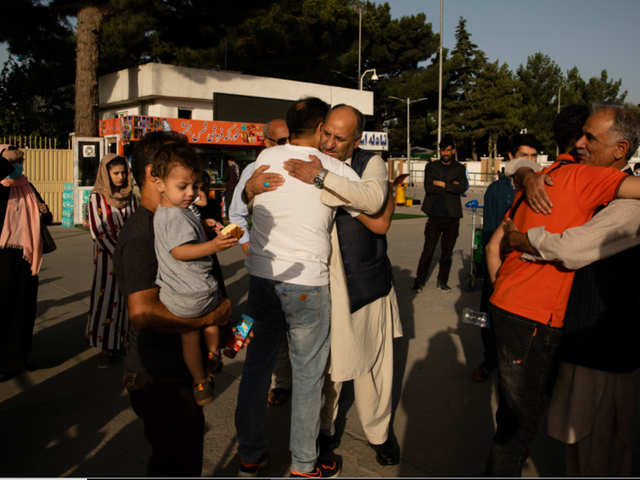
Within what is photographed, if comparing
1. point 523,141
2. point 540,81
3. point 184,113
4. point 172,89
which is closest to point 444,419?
point 523,141

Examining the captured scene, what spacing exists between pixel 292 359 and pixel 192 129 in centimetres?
1522

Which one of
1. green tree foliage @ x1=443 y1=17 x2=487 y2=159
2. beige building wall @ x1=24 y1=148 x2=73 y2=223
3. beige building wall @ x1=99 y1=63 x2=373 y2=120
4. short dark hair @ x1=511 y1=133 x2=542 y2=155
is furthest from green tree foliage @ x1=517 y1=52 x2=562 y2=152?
short dark hair @ x1=511 y1=133 x2=542 y2=155

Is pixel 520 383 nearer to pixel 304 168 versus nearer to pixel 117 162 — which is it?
pixel 304 168

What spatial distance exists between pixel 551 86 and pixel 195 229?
8124cm

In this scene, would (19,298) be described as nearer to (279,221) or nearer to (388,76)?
(279,221)

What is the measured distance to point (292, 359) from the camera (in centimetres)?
265

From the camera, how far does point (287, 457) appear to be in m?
2.99

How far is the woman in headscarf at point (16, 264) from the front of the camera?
4.11 meters

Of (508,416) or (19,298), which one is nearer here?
(508,416)

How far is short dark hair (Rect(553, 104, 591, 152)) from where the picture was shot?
2764 mm

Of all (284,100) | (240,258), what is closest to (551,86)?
(284,100)

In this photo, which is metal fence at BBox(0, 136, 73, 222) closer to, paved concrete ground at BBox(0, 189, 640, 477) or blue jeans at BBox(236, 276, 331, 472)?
paved concrete ground at BBox(0, 189, 640, 477)

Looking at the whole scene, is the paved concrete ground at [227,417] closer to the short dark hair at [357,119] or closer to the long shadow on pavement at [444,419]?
the long shadow on pavement at [444,419]

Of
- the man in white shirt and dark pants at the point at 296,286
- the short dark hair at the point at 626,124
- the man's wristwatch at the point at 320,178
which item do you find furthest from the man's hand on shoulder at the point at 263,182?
the short dark hair at the point at 626,124
